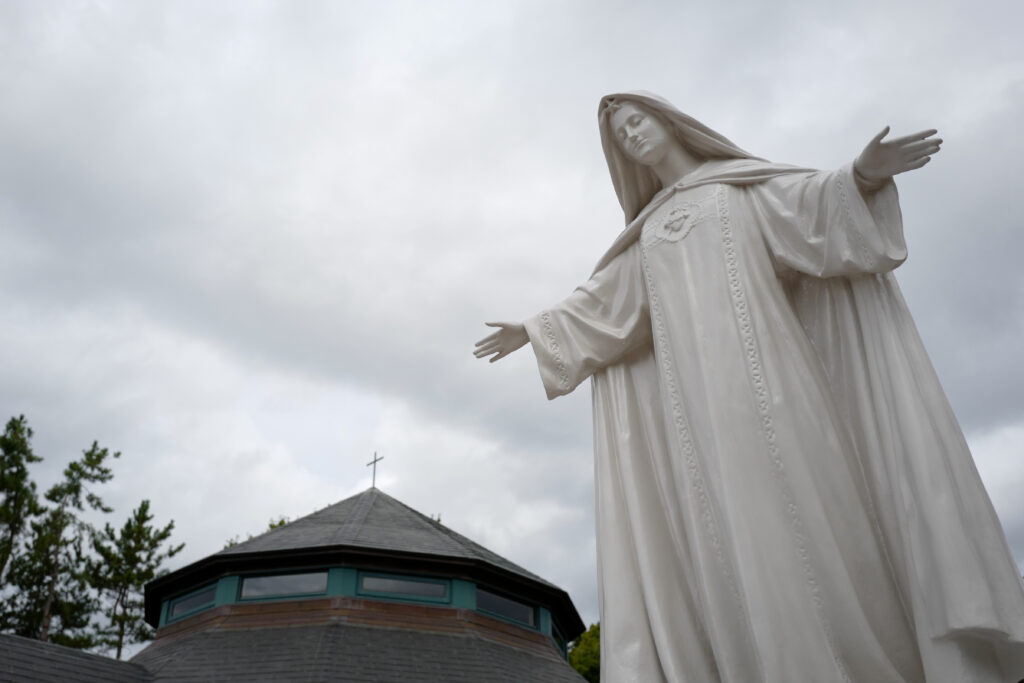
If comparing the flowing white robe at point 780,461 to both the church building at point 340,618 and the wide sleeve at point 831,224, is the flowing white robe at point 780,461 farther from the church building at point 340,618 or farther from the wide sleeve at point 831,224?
the church building at point 340,618

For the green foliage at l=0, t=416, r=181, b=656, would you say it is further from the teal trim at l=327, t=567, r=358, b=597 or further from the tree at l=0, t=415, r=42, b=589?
the teal trim at l=327, t=567, r=358, b=597

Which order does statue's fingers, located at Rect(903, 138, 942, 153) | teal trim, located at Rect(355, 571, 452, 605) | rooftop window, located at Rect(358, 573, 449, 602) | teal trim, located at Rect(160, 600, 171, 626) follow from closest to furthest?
statue's fingers, located at Rect(903, 138, 942, 153) → teal trim, located at Rect(355, 571, 452, 605) → rooftop window, located at Rect(358, 573, 449, 602) → teal trim, located at Rect(160, 600, 171, 626)

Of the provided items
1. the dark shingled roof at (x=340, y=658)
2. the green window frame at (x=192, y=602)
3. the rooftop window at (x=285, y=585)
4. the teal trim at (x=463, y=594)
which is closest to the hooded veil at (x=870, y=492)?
the dark shingled roof at (x=340, y=658)

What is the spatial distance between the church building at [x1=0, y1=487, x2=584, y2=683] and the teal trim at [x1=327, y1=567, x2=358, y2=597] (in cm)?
2

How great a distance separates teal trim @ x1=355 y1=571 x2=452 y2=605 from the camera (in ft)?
58.1

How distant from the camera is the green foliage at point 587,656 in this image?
113ft

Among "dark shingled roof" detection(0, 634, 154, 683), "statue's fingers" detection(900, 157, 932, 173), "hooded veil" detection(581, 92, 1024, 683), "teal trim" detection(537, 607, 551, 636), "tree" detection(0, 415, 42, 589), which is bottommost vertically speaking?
"hooded veil" detection(581, 92, 1024, 683)

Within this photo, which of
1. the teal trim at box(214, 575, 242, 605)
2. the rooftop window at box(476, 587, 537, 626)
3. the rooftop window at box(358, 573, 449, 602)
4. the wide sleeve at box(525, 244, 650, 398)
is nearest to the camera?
the wide sleeve at box(525, 244, 650, 398)

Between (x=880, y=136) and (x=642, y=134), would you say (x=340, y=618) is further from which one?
(x=880, y=136)

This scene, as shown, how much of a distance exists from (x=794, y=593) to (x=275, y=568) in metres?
17.8

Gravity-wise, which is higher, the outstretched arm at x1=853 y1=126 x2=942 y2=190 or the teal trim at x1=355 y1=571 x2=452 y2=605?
the teal trim at x1=355 y1=571 x2=452 y2=605

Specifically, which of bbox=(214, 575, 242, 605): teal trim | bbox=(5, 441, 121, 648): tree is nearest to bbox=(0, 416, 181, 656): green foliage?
bbox=(5, 441, 121, 648): tree

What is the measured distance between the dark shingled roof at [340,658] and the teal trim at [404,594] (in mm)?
840

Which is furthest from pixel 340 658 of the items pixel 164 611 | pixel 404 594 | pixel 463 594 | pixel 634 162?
pixel 634 162
